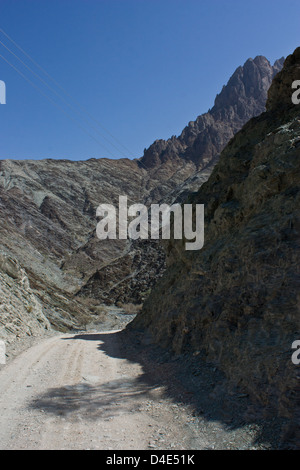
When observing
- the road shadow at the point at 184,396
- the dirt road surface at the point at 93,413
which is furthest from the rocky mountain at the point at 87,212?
the road shadow at the point at 184,396

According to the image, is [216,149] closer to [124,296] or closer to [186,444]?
[124,296]

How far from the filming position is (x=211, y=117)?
352 feet

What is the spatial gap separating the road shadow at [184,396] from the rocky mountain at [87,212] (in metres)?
14.6

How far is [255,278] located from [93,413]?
3.93 metres

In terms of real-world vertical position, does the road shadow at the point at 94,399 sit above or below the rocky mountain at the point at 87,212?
below

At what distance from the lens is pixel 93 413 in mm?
5238

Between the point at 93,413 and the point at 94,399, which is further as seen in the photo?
the point at 94,399

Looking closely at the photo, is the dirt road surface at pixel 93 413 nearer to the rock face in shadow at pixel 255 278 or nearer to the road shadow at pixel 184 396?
the road shadow at pixel 184 396

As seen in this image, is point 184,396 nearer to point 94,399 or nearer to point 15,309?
point 94,399

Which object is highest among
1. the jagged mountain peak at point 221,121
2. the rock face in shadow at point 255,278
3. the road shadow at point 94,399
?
the jagged mountain peak at point 221,121

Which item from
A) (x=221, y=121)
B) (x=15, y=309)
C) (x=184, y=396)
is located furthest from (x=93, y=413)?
(x=221, y=121)

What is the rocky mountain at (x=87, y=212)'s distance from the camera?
119ft

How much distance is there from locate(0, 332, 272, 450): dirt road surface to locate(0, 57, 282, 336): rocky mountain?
44.5ft

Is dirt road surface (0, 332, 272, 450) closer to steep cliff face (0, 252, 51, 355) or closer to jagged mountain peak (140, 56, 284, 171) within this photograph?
steep cliff face (0, 252, 51, 355)
